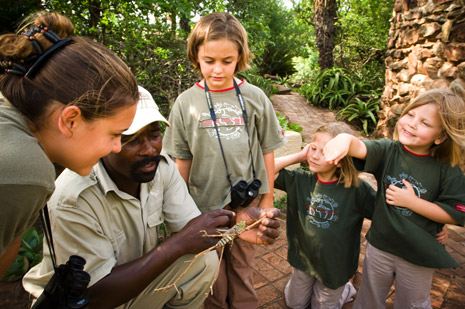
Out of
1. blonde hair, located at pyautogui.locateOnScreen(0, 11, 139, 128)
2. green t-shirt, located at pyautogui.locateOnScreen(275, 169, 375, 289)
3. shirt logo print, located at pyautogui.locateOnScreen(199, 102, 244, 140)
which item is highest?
blonde hair, located at pyautogui.locateOnScreen(0, 11, 139, 128)

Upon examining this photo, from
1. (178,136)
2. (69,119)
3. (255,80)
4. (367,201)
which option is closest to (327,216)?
(367,201)

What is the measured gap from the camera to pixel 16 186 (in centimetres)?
92

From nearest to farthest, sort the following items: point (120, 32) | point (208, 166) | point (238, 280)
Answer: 1. point (208, 166)
2. point (238, 280)
3. point (120, 32)

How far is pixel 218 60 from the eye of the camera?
7.01ft

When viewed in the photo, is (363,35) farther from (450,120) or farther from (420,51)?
(450,120)

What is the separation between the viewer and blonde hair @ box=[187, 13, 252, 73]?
83.4 inches

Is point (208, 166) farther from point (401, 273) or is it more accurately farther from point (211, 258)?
point (401, 273)

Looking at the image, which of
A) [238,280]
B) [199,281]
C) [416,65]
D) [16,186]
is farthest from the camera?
[416,65]

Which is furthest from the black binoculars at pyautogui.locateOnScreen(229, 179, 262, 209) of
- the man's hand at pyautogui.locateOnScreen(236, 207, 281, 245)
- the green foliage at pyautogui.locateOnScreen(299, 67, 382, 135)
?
the green foliage at pyautogui.locateOnScreen(299, 67, 382, 135)

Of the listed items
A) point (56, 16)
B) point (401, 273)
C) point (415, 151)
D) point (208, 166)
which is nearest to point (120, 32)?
point (208, 166)

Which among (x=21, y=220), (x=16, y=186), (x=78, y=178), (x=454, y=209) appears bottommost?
(x=454, y=209)

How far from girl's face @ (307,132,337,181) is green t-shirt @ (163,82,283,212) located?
331mm

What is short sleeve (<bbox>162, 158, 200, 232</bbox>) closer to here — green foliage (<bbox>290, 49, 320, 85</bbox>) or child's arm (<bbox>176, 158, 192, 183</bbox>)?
child's arm (<bbox>176, 158, 192, 183</bbox>)

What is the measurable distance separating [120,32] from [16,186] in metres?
4.01
